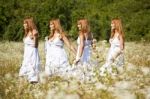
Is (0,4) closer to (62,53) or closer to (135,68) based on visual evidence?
(62,53)

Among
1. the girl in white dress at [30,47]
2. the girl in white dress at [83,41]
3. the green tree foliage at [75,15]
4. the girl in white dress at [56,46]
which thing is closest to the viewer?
the girl in white dress at [83,41]

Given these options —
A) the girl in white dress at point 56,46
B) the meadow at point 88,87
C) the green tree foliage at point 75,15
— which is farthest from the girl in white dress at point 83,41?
the green tree foliage at point 75,15

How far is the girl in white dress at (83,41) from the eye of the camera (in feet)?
38.6

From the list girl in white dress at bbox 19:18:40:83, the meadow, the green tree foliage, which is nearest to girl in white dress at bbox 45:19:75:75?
girl in white dress at bbox 19:18:40:83

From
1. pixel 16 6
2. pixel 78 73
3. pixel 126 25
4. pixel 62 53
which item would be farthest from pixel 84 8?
pixel 78 73

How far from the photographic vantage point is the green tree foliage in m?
38.1

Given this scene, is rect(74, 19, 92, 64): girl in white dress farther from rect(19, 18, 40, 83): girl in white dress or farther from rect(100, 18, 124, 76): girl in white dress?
rect(19, 18, 40, 83): girl in white dress

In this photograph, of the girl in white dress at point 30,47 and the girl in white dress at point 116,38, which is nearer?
the girl in white dress at point 116,38

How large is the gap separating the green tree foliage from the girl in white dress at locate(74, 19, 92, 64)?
24.4 meters

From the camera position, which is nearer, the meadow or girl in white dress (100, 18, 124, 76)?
the meadow

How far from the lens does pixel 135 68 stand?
6859mm

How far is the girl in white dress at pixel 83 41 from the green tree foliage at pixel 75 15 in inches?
960

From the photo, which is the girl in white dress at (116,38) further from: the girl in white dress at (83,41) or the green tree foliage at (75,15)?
the green tree foliage at (75,15)

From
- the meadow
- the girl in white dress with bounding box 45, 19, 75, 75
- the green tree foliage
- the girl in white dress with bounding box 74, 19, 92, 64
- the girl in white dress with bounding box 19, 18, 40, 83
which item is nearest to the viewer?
the meadow
